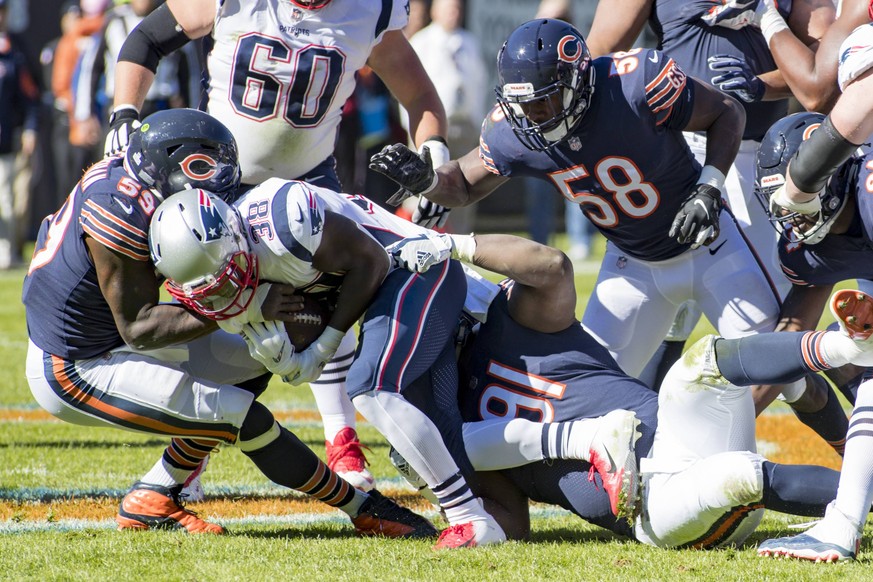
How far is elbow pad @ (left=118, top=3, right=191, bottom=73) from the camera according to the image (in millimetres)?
4531

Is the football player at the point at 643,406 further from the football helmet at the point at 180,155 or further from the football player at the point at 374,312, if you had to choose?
the football helmet at the point at 180,155


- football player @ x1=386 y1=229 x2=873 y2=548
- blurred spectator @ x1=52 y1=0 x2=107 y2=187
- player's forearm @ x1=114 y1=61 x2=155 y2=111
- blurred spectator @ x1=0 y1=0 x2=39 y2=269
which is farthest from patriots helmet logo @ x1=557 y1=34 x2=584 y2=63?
blurred spectator @ x1=0 y1=0 x2=39 y2=269

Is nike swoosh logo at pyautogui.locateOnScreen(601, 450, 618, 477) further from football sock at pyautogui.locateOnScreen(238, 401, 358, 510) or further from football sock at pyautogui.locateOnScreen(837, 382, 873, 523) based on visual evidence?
football sock at pyautogui.locateOnScreen(238, 401, 358, 510)

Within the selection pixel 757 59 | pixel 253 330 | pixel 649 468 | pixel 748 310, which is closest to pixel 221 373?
pixel 253 330

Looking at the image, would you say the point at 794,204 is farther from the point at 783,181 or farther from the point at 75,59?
the point at 75,59

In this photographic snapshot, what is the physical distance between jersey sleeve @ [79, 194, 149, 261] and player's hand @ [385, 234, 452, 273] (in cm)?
74

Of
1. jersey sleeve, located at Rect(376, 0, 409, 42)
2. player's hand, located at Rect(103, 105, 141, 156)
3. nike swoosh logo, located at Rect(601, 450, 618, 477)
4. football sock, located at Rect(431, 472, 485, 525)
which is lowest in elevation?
football sock, located at Rect(431, 472, 485, 525)

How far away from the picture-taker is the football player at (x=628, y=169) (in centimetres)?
394

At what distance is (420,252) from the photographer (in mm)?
3711

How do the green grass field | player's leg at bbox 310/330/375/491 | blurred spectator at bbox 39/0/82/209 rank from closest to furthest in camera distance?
the green grass field → player's leg at bbox 310/330/375/491 → blurred spectator at bbox 39/0/82/209

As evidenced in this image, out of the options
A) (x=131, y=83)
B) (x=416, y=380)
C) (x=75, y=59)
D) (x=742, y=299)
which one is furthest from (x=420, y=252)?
(x=75, y=59)

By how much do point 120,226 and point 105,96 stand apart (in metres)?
6.27

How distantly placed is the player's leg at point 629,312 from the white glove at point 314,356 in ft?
3.81

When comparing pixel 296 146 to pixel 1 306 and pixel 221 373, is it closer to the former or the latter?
pixel 221 373
